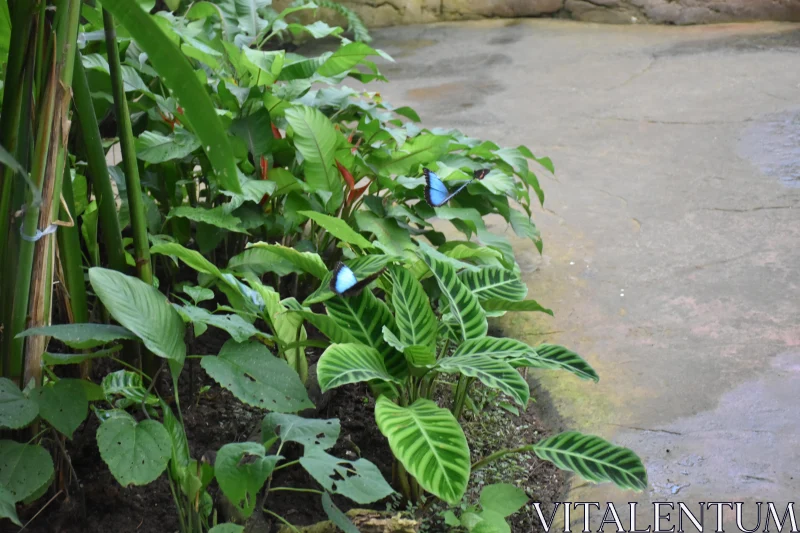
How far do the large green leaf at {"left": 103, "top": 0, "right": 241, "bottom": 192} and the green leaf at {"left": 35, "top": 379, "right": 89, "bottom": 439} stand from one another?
2.02 ft

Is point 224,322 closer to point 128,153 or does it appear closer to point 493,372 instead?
point 128,153

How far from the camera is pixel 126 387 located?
152cm

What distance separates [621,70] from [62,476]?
197 inches

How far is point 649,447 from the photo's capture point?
1945mm

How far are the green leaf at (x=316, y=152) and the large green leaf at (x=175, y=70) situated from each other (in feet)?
3.93

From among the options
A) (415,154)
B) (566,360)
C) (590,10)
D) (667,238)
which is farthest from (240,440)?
(590,10)

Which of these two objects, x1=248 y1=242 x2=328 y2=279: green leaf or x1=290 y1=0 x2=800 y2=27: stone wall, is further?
x1=290 y1=0 x2=800 y2=27: stone wall

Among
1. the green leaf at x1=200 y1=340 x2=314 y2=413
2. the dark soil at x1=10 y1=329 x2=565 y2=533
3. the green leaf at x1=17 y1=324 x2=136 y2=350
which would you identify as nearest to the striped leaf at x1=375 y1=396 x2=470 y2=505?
the green leaf at x1=200 y1=340 x2=314 y2=413

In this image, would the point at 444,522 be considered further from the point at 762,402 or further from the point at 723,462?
the point at 762,402

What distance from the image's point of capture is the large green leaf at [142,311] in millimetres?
1383

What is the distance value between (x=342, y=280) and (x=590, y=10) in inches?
252

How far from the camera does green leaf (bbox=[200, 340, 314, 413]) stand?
56.6 inches

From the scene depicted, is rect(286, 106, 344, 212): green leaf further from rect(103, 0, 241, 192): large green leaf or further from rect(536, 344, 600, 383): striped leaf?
rect(103, 0, 241, 192): large green leaf

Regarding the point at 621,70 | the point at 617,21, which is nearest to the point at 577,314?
the point at 621,70
